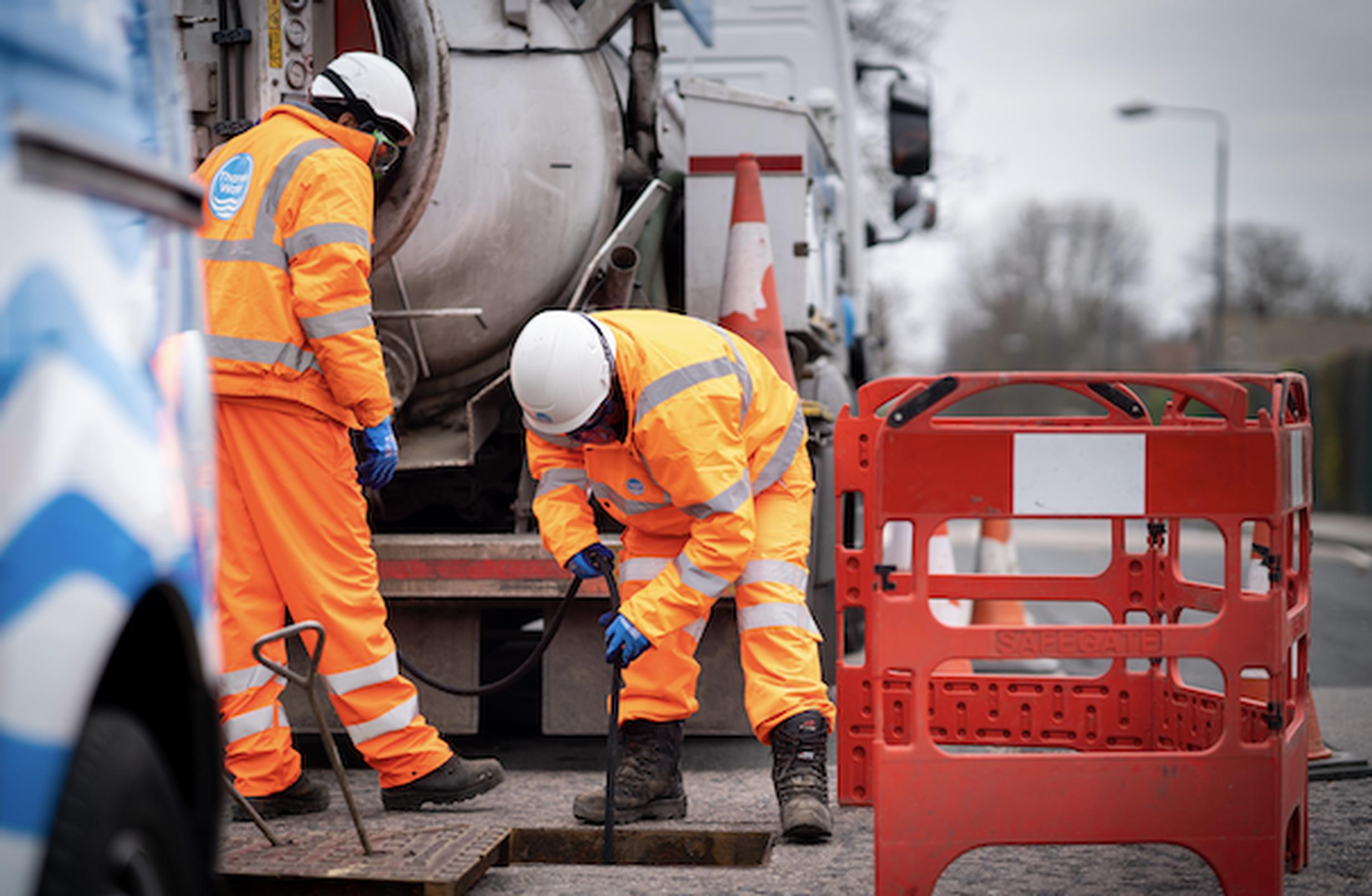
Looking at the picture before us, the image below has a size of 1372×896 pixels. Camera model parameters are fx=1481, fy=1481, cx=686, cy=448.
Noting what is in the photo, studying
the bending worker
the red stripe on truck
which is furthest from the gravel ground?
the red stripe on truck

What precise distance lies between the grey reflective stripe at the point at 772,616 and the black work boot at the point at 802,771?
0.25m

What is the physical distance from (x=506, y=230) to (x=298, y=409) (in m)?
1.25

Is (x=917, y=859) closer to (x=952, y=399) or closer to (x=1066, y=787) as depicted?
(x=1066, y=787)

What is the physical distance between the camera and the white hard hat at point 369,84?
3.94m

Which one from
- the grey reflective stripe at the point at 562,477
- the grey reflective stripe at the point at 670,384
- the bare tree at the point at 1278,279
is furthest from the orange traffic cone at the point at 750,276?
the bare tree at the point at 1278,279

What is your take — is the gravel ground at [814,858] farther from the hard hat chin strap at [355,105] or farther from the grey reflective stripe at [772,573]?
the hard hat chin strap at [355,105]

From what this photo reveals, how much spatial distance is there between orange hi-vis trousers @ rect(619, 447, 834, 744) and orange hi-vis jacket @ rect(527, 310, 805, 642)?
0.07 meters

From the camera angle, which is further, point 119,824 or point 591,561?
point 591,561

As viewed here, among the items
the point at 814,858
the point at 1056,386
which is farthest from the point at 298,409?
the point at 1056,386

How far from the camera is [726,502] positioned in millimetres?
3488

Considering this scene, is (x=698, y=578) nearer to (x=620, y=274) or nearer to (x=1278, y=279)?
(x=620, y=274)

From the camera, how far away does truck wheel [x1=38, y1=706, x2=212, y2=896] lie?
1507 millimetres

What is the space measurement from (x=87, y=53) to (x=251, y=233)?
219 centimetres

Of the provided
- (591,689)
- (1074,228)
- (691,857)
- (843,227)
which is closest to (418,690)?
(591,689)
